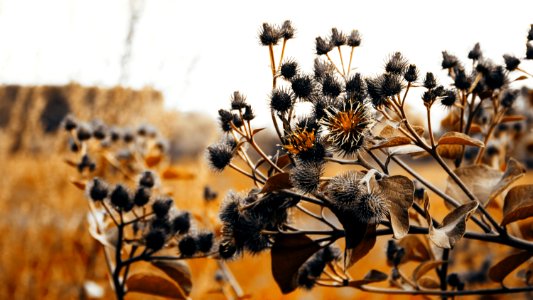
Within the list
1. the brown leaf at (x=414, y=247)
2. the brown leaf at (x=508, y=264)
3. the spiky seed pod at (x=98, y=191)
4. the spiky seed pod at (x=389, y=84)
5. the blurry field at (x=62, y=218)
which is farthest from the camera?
the blurry field at (x=62, y=218)

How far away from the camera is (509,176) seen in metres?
1.36

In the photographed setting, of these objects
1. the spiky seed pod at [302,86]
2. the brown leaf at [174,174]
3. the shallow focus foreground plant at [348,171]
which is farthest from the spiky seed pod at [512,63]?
the brown leaf at [174,174]

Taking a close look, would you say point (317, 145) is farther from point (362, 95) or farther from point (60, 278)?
point (60, 278)

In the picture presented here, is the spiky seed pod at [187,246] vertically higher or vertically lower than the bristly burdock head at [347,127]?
lower

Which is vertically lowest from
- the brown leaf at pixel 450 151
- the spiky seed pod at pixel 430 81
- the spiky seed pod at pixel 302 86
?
the brown leaf at pixel 450 151

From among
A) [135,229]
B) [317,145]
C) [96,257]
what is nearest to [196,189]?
[96,257]

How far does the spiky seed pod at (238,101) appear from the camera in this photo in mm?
1180

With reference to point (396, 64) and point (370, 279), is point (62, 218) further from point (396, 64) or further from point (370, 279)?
point (396, 64)

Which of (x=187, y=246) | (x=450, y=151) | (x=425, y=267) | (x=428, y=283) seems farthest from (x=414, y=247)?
(x=187, y=246)

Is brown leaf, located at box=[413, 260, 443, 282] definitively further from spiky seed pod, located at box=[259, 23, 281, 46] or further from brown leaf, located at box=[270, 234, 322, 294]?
spiky seed pod, located at box=[259, 23, 281, 46]

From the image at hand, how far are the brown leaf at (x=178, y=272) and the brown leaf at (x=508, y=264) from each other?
0.86 metres

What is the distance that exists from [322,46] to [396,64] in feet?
0.70

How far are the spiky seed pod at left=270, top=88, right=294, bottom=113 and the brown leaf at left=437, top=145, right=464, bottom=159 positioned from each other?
22.8 inches

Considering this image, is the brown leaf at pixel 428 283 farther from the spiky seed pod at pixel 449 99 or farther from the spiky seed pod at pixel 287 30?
the spiky seed pod at pixel 287 30
